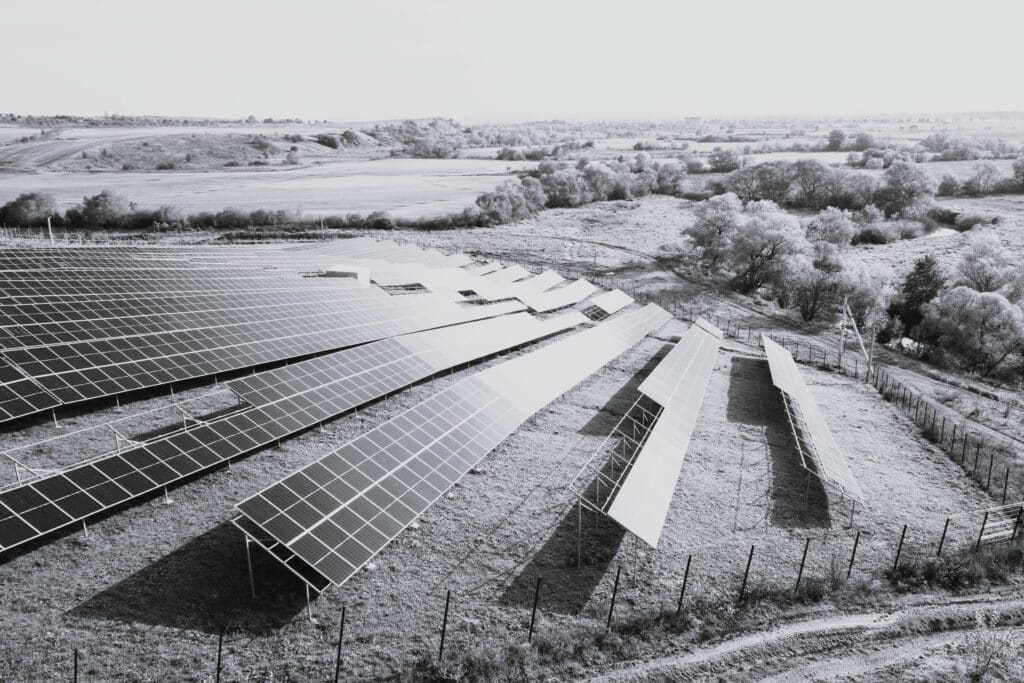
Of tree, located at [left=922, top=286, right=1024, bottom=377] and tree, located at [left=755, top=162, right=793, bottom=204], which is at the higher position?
tree, located at [left=755, top=162, right=793, bottom=204]

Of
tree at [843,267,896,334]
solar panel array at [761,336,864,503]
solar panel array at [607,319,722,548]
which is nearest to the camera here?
solar panel array at [607,319,722,548]

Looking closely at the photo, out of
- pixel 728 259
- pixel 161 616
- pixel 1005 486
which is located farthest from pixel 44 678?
pixel 728 259

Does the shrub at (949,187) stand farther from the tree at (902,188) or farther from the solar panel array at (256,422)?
the solar panel array at (256,422)

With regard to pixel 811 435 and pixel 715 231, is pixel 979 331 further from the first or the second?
pixel 811 435

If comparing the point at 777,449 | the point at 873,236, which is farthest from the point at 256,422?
the point at 873,236

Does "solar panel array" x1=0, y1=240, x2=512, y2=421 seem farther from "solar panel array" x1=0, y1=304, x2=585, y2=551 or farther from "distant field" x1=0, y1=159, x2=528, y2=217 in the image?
"distant field" x1=0, y1=159, x2=528, y2=217

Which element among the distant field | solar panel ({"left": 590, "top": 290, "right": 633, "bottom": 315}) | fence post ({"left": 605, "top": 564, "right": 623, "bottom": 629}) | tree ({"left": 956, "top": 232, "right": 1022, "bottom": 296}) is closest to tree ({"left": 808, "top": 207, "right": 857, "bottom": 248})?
tree ({"left": 956, "top": 232, "right": 1022, "bottom": 296})

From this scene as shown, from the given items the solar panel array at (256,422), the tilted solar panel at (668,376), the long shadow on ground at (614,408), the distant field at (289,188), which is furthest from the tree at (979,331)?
the distant field at (289,188)

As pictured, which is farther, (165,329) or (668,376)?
(668,376)
